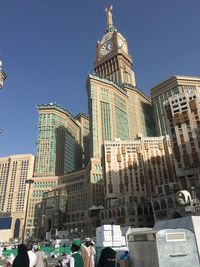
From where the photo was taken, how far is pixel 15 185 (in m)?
151

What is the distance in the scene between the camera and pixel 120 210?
83.1 metres

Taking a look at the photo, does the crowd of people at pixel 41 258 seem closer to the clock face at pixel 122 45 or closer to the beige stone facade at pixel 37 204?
the beige stone facade at pixel 37 204

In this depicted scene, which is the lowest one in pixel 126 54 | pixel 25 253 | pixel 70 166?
pixel 25 253

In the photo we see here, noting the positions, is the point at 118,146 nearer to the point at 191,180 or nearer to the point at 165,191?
the point at 165,191

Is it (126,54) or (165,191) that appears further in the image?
(126,54)

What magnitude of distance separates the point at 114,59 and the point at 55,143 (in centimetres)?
7196

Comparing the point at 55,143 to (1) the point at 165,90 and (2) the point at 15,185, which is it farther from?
(1) the point at 165,90

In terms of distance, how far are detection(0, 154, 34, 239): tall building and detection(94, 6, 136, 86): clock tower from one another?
78.8 m

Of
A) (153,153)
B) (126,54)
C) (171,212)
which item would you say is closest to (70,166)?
(153,153)

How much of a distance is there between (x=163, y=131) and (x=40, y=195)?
8689cm

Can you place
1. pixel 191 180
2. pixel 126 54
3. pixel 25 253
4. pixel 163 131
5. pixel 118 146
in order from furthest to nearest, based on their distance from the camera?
pixel 126 54 → pixel 163 131 → pixel 118 146 → pixel 191 180 → pixel 25 253

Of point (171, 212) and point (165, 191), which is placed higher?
point (165, 191)

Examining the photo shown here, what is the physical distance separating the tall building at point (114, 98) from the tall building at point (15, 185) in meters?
53.1

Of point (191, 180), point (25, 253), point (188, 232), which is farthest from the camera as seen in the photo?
point (191, 180)
